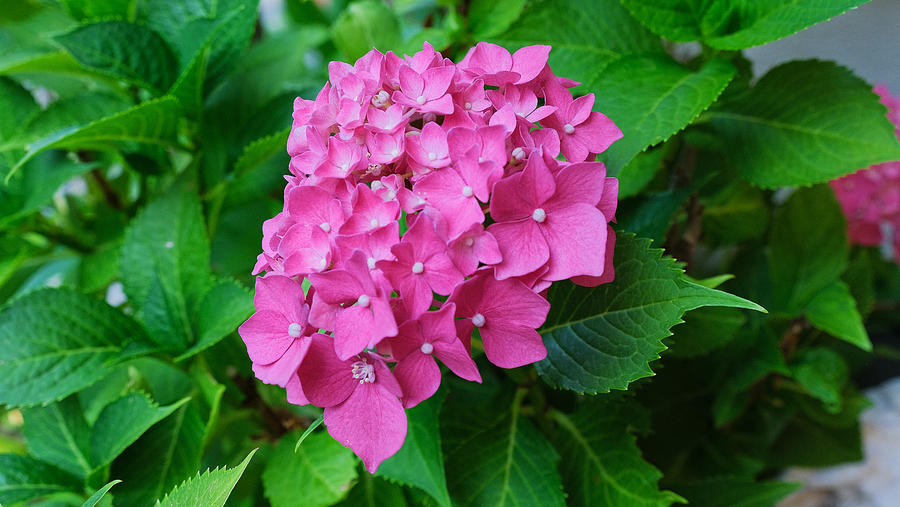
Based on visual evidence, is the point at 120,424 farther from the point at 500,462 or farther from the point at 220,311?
the point at 500,462

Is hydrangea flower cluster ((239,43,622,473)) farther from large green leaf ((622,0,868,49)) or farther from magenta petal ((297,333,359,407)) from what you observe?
large green leaf ((622,0,868,49))

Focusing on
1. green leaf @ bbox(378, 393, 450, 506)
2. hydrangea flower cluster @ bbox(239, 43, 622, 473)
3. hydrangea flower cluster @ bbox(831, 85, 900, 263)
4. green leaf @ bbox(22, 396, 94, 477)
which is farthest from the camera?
hydrangea flower cluster @ bbox(831, 85, 900, 263)

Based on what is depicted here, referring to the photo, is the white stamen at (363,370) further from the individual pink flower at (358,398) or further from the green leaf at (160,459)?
the green leaf at (160,459)

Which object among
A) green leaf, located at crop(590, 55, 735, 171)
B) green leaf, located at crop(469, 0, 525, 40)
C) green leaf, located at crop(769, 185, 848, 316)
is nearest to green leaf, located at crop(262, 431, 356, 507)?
green leaf, located at crop(590, 55, 735, 171)

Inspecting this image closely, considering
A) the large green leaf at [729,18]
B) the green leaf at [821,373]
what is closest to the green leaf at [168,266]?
the large green leaf at [729,18]

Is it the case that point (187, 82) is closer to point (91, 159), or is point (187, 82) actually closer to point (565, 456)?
point (91, 159)

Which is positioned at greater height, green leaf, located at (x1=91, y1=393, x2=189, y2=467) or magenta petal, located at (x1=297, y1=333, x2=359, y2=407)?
magenta petal, located at (x1=297, y1=333, x2=359, y2=407)
